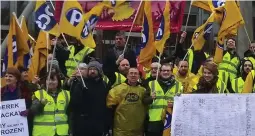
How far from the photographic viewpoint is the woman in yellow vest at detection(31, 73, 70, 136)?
6613mm

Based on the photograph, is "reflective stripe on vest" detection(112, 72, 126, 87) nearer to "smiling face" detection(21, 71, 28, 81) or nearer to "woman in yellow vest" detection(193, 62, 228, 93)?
"smiling face" detection(21, 71, 28, 81)

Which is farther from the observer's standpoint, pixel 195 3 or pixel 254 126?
pixel 195 3

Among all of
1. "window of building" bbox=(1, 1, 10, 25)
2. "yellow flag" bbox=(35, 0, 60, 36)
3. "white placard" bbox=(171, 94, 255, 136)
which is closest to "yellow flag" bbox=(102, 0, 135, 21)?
"yellow flag" bbox=(35, 0, 60, 36)

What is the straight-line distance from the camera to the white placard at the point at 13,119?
6609mm

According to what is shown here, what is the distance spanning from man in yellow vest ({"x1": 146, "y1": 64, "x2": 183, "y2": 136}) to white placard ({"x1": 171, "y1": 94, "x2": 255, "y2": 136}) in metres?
1.06

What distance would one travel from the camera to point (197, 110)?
5.69 metres

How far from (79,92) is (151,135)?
1078 mm

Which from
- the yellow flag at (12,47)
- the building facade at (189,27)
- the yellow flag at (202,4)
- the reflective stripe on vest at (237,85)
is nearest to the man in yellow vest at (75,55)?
the yellow flag at (12,47)

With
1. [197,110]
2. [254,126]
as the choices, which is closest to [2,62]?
[197,110]

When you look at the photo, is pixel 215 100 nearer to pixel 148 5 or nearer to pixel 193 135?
pixel 193 135

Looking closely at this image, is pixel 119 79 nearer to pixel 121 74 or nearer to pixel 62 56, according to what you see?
pixel 121 74

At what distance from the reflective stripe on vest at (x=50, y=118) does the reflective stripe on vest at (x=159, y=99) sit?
44.3 inches

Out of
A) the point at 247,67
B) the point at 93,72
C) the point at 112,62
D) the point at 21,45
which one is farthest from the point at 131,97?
the point at 21,45

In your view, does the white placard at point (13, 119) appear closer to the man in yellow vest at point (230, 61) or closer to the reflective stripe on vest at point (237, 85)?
the reflective stripe on vest at point (237, 85)
